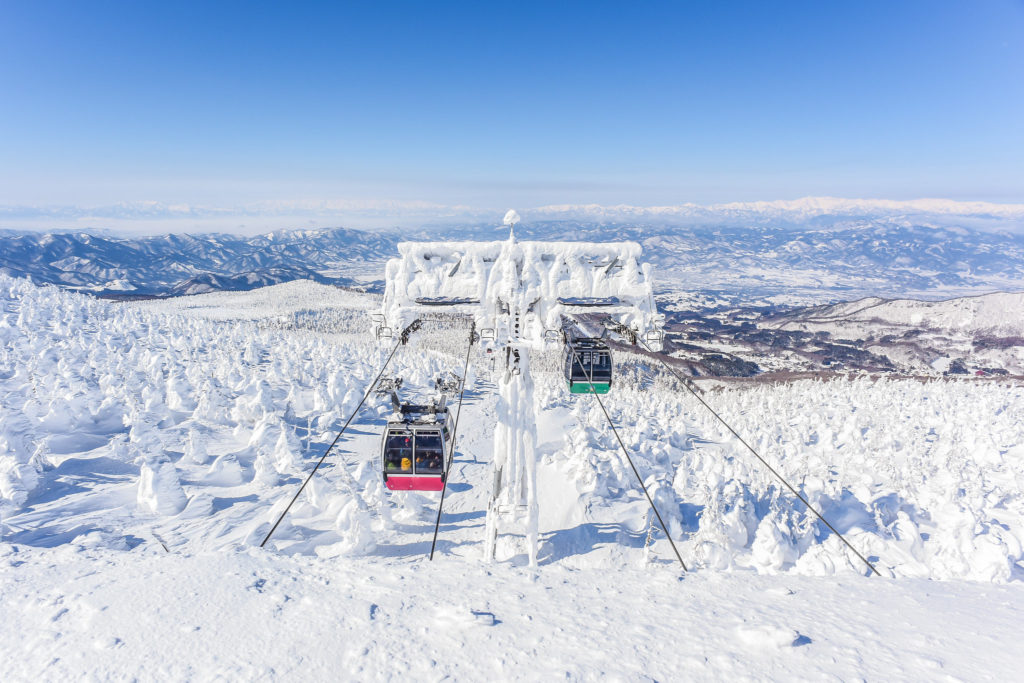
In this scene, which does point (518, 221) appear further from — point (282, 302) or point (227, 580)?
point (282, 302)

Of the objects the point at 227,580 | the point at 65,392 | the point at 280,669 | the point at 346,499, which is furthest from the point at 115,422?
the point at 280,669

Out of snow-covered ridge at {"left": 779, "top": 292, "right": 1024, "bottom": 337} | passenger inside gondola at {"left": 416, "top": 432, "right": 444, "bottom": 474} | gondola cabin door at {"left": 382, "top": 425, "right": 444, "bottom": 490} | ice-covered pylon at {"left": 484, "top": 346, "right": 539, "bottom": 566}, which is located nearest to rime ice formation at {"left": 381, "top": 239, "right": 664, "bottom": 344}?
ice-covered pylon at {"left": 484, "top": 346, "right": 539, "bottom": 566}

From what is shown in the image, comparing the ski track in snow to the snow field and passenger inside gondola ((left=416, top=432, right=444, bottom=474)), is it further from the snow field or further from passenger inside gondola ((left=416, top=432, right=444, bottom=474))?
passenger inside gondola ((left=416, top=432, right=444, bottom=474))

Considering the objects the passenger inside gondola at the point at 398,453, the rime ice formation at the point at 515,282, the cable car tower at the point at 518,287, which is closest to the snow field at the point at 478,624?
the passenger inside gondola at the point at 398,453

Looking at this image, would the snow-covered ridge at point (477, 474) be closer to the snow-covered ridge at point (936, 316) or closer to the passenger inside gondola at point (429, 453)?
the passenger inside gondola at point (429, 453)

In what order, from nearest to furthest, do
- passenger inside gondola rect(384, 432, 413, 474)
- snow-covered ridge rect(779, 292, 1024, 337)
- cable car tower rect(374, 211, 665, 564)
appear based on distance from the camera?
1. cable car tower rect(374, 211, 665, 564)
2. passenger inside gondola rect(384, 432, 413, 474)
3. snow-covered ridge rect(779, 292, 1024, 337)
